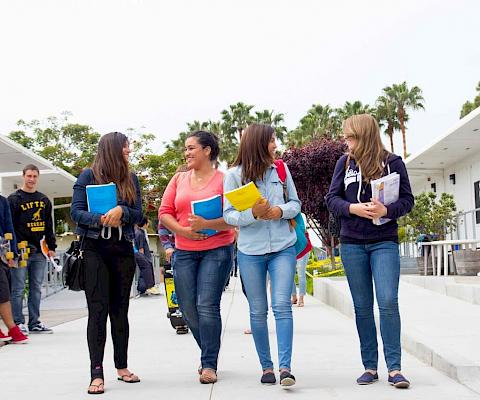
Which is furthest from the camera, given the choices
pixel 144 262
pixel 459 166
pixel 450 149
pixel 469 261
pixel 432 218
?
pixel 459 166

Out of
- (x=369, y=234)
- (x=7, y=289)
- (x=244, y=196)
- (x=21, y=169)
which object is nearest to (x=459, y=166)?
(x=21, y=169)

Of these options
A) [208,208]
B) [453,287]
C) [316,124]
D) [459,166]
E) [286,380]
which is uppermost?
[316,124]

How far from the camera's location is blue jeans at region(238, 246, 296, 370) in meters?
5.57

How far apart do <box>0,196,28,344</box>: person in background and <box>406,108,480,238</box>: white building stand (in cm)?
1243

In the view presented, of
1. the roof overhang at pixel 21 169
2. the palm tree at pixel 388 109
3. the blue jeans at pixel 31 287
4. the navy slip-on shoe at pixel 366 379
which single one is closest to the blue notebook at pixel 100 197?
the navy slip-on shoe at pixel 366 379

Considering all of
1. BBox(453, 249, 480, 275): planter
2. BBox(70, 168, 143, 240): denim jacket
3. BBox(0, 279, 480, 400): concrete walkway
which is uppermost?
→ BBox(70, 168, 143, 240): denim jacket

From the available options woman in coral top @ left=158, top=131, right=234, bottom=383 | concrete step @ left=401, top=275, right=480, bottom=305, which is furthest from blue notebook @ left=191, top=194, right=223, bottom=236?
concrete step @ left=401, top=275, right=480, bottom=305

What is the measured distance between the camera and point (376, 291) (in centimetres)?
564

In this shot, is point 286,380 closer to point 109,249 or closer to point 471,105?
point 109,249

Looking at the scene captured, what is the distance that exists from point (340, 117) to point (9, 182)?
117 feet

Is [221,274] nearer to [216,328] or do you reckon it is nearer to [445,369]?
[216,328]

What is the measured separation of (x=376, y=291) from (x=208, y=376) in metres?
1.36

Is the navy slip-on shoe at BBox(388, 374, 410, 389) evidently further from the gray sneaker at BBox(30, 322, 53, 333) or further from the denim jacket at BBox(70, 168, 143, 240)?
the gray sneaker at BBox(30, 322, 53, 333)

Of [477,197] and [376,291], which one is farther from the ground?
[477,197]
